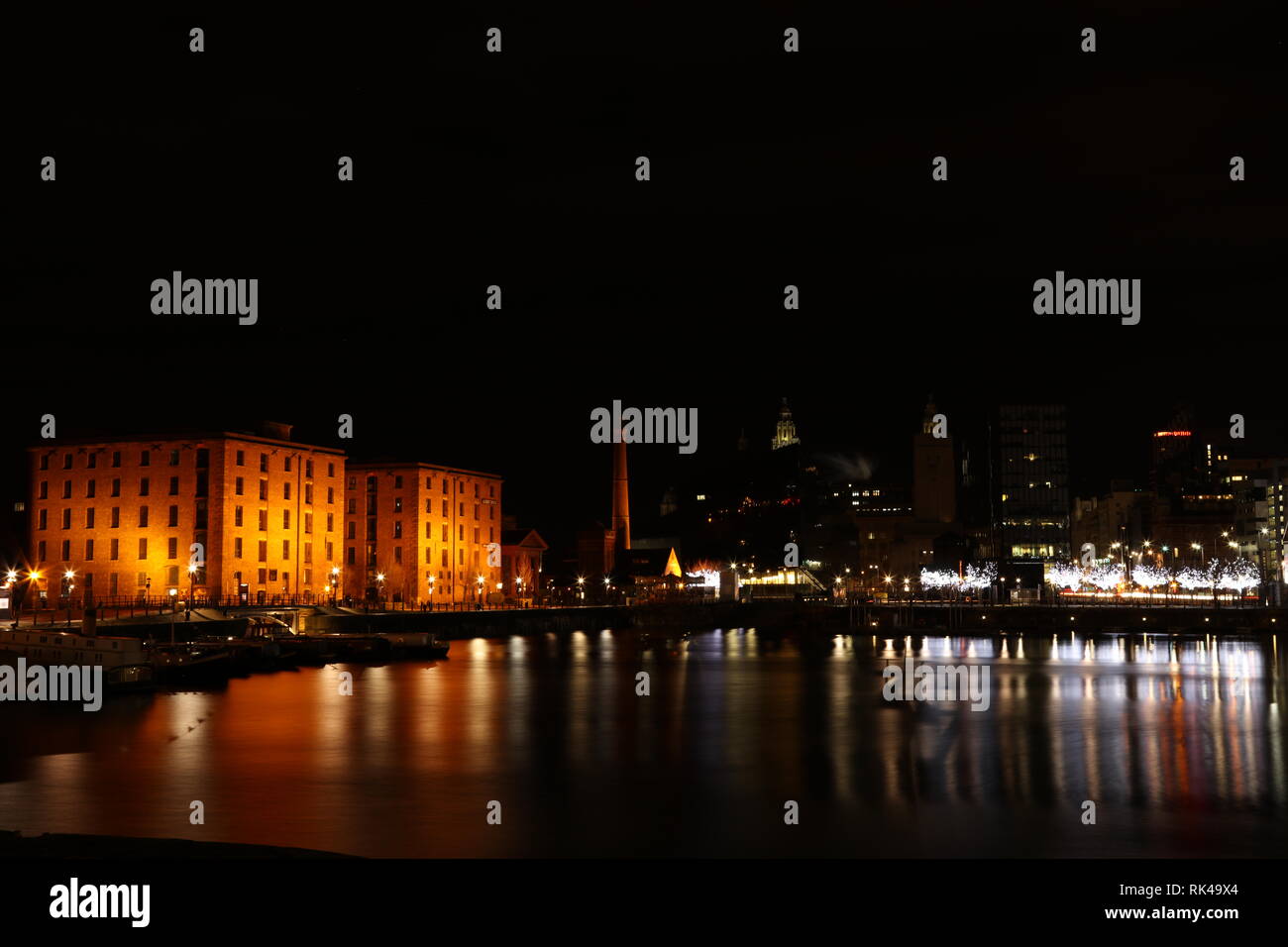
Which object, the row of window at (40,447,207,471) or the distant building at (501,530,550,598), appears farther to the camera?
the distant building at (501,530,550,598)

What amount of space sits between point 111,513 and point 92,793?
211 ft

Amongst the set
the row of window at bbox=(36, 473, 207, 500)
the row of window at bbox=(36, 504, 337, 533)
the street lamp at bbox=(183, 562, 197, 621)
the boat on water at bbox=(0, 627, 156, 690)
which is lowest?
the boat on water at bbox=(0, 627, 156, 690)

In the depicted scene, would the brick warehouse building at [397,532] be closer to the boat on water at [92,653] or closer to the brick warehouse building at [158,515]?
the brick warehouse building at [158,515]

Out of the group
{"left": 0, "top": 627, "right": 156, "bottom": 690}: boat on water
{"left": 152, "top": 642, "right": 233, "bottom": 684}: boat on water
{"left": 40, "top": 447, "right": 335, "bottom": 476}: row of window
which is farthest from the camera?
{"left": 40, "top": 447, "right": 335, "bottom": 476}: row of window

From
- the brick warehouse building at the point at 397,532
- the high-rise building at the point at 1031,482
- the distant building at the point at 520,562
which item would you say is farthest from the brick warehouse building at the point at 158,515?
the high-rise building at the point at 1031,482

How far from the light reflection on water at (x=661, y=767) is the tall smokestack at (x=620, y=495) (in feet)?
349

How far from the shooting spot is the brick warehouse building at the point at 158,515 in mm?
83125

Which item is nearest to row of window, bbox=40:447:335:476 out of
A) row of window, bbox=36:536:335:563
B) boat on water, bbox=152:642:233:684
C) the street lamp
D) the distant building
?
row of window, bbox=36:536:335:563

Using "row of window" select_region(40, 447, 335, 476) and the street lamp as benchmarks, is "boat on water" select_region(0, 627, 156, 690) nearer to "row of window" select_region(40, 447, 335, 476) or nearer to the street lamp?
the street lamp

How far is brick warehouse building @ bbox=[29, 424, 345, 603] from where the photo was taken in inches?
3273

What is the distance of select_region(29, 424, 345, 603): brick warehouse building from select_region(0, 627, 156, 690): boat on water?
99.1 ft

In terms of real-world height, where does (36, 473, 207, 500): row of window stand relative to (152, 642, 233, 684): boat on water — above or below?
above
